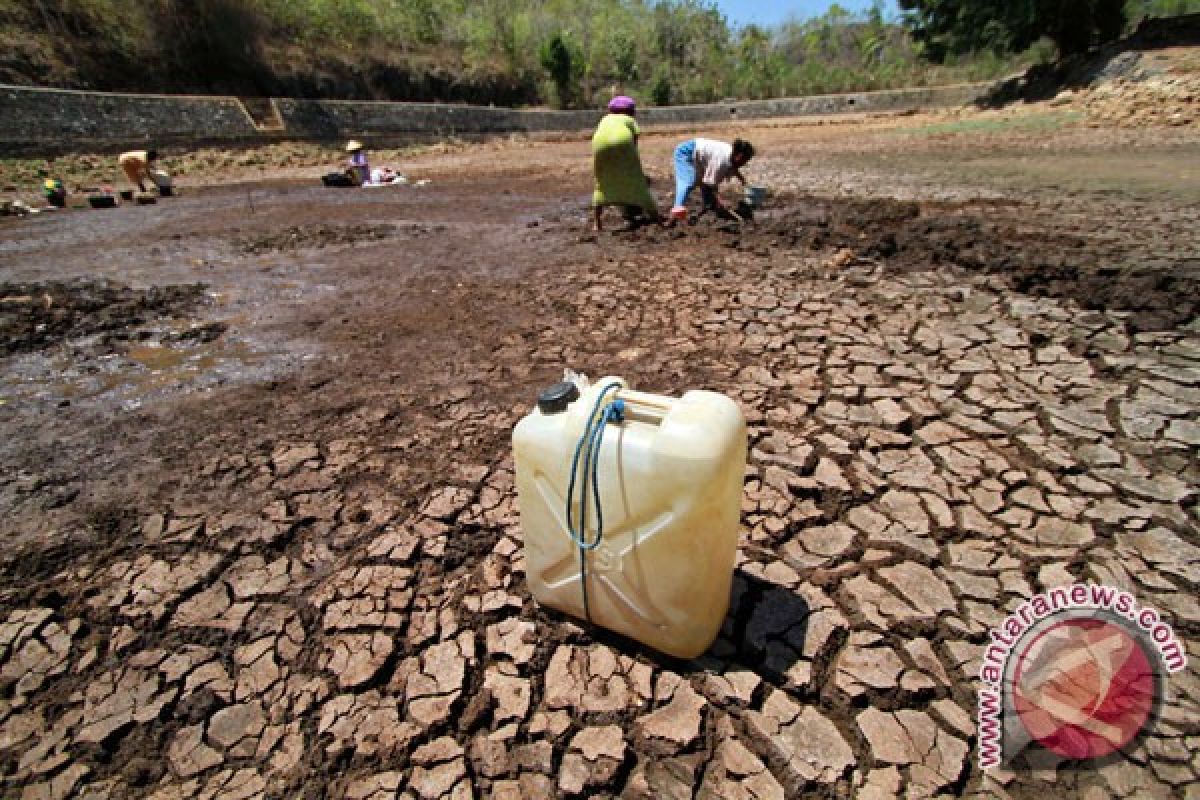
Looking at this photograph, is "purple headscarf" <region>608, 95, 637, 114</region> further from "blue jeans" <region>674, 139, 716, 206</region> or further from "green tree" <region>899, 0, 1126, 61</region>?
"green tree" <region>899, 0, 1126, 61</region>

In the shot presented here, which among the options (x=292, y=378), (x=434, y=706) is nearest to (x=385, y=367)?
(x=292, y=378)

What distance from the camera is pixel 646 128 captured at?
26547mm

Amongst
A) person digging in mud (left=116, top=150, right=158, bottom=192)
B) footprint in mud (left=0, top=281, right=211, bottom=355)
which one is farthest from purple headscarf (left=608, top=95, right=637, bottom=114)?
person digging in mud (left=116, top=150, right=158, bottom=192)

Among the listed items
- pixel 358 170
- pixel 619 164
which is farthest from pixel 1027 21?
pixel 358 170

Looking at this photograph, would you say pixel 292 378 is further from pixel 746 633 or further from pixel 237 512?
pixel 746 633

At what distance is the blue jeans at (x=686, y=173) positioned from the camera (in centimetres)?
655

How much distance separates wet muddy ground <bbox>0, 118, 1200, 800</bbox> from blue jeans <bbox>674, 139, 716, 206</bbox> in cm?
155

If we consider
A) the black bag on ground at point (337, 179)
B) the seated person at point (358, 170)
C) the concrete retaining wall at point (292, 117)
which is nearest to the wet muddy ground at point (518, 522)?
the black bag on ground at point (337, 179)

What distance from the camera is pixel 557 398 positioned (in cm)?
157

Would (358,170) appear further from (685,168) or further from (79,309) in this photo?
(685,168)

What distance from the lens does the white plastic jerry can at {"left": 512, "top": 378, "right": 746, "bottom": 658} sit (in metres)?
1.43

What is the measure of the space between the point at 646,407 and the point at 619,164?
5.33 meters
